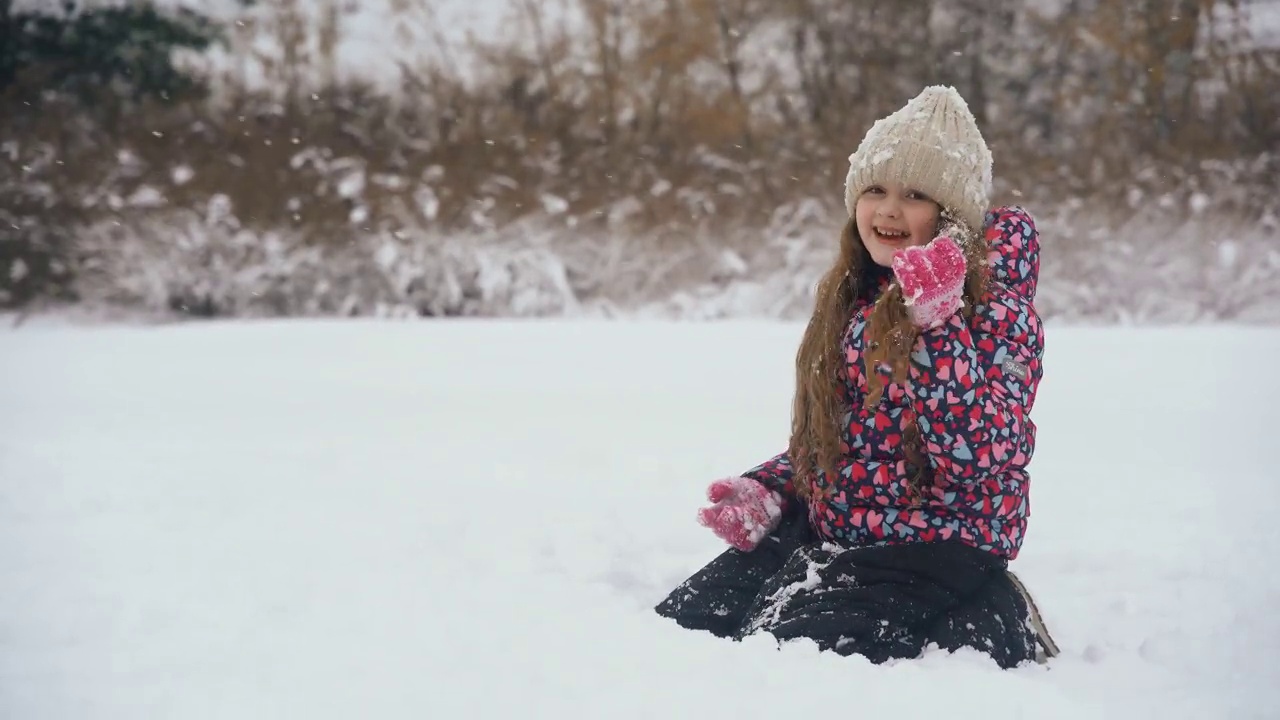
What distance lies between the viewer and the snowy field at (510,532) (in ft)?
5.65

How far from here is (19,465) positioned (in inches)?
151

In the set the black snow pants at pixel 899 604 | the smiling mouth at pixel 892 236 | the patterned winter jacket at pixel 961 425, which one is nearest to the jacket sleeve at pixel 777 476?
the patterned winter jacket at pixel 961 425

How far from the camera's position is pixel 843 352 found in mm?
2125

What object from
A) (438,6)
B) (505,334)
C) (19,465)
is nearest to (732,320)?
(505,334)

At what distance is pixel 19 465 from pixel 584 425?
2139 mm

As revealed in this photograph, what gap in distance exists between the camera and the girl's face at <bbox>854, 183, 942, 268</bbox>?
211cm

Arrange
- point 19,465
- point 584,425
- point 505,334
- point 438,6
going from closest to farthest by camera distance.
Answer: point 19,465
point 584,425
point 505,334
point 438,6

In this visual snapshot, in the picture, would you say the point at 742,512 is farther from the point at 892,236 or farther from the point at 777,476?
the point at 892,236

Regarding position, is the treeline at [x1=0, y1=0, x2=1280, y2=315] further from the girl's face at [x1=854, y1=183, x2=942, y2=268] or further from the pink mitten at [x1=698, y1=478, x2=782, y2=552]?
the girl's face at [x1=854, y1=183, x2=942, y2=268]

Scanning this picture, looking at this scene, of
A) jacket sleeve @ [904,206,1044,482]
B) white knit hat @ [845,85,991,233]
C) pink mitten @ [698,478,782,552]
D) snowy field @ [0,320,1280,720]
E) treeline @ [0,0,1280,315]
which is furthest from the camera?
treeline @ [0,0,1280,315]

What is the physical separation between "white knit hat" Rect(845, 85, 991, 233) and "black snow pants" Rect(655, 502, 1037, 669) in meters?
0.63

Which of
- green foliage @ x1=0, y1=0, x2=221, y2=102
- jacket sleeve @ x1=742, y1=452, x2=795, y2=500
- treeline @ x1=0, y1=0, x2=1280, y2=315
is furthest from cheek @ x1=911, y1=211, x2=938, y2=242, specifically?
green foliage @ x1=0, y1=0, x2=221, y2=102

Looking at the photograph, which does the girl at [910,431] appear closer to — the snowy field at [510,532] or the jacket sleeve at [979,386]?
the jacket sleeve at [979,386]

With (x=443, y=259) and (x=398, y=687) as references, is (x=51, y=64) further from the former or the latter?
(x=398, y=687)
